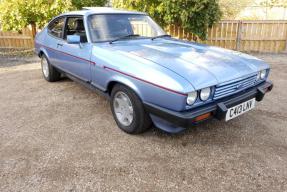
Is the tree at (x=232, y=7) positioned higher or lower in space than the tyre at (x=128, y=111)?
higher

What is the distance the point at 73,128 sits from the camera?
11.5 feet

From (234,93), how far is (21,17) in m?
7.69

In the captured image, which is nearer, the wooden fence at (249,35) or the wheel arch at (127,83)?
the wheel arch at (127,83)

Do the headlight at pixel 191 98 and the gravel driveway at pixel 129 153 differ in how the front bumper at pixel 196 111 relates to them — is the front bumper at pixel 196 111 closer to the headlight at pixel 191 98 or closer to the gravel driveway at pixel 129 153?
the headlight at pixel 191 98

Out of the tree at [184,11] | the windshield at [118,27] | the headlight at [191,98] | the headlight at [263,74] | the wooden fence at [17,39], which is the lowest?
the headlight at [191,98]

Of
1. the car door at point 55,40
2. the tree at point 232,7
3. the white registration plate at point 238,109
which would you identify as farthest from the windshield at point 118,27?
the tree at point 232,7

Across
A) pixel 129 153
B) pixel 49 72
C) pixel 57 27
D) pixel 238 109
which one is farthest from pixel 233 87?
pixel 49 72

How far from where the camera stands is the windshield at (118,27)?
3674 millimetres

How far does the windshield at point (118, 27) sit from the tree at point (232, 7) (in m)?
10.5

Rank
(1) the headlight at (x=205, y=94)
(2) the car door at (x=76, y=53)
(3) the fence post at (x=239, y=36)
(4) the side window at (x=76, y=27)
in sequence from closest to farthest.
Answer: (1) the headlight at (x=205, y=94) → (2) the car door at (x=76, y=53) → (4) the side window at (x=76, y=27) → (3) the fence post at (x=239, y=36)

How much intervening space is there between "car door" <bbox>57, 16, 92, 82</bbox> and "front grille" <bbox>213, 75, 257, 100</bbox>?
1892mm

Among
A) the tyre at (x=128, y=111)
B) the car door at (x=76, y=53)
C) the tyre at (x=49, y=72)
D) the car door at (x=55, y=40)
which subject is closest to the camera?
the tyre at (x=128, y=111)

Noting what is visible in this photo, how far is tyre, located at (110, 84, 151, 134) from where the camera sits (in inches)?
116

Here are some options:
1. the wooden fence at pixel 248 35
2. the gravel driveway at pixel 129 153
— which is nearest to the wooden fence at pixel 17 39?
the wooden fence at pixel 248 35
